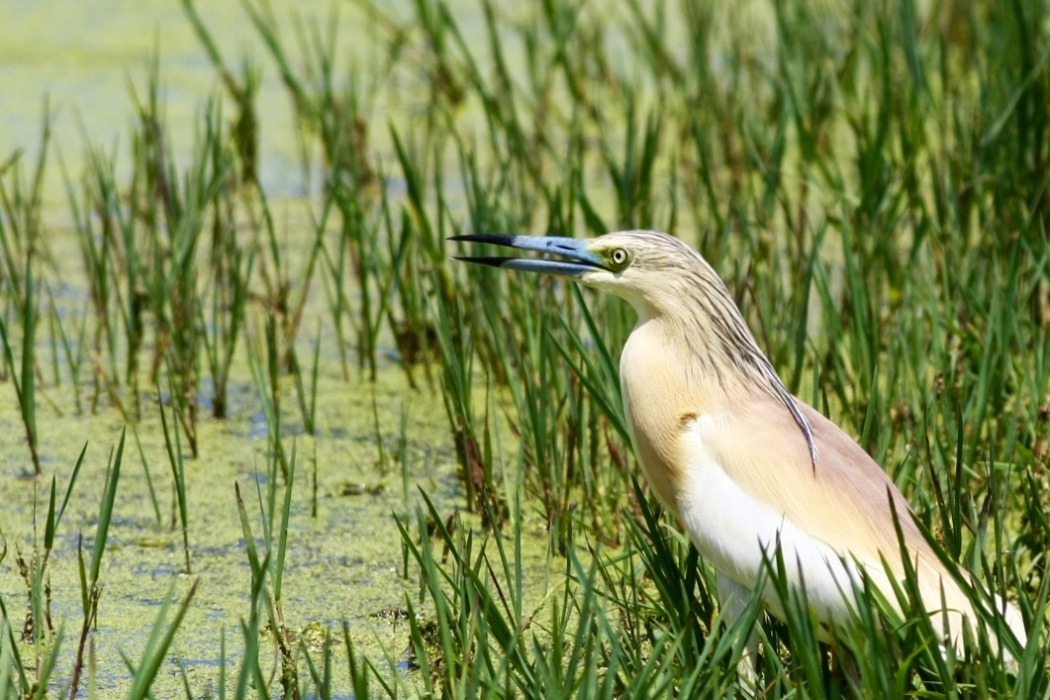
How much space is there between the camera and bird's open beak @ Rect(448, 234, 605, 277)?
2.81m

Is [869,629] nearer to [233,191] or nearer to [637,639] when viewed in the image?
[637,639]

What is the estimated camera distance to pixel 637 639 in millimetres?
2508

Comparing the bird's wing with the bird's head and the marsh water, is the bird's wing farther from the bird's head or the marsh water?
the marsh water

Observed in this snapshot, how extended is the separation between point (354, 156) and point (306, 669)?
2319 millimetres

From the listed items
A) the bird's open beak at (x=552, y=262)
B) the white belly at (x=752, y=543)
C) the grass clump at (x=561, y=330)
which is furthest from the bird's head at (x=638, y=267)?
the white belly at (x=752, y=543)

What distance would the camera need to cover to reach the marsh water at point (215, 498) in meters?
3.00

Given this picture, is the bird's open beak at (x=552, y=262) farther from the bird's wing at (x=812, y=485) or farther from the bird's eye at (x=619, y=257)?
the bird's wing at (x=812, y=485)

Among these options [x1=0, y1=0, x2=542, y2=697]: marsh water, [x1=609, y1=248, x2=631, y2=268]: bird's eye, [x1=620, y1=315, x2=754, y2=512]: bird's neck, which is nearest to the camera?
[x1=620, y1=315, x2=754, y2=512]: bird's neck

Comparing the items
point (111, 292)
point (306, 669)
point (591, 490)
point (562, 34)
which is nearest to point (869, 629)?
point (306, 669)

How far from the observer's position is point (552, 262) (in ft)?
9.40

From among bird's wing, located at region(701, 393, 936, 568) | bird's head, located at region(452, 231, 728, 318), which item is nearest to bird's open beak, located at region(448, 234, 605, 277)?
bird's head, located at region(452, 231, 728, 318)

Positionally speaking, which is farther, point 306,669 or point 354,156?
point 354,156

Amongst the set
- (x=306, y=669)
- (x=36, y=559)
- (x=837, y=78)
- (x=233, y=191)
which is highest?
(x=837, y=78)

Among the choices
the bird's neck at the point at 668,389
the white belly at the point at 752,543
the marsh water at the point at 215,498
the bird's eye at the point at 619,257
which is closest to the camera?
the white belly at the point at 752,543
